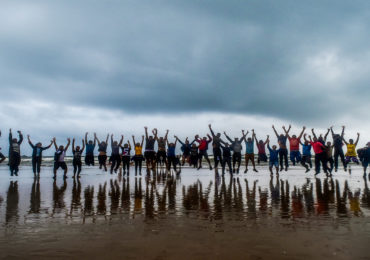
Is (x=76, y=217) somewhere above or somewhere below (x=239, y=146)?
below

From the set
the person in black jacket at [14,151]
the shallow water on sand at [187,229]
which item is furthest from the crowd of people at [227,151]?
the shallow water on sand at [187,229]

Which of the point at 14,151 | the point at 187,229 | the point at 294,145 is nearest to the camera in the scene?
the point at 187,229

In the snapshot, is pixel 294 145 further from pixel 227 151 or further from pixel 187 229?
pixel 187 229

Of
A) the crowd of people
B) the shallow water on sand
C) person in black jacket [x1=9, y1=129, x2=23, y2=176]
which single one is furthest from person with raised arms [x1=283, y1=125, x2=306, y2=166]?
person in black jacket [x1=9, y1=129, x2=23, y2=176]

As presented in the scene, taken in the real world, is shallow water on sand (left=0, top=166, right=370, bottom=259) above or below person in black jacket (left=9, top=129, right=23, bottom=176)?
below

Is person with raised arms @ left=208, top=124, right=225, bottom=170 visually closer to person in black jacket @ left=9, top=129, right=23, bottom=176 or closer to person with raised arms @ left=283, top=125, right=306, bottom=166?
person with raised arms @ left=283, top=125, right=306, bottom=166

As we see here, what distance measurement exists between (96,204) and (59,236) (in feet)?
8.69

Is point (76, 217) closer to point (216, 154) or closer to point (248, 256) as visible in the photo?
point (248, 256)

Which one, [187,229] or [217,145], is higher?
[217,145]

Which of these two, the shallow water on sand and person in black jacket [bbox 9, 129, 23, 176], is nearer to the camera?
the shallow water on sand

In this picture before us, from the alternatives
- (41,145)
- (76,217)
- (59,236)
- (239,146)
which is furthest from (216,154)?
(59,236)

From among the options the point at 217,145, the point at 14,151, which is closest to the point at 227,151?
the point at 217,145

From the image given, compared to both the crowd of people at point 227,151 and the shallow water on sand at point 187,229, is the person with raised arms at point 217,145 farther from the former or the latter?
the shallow water on sand at point 187,229

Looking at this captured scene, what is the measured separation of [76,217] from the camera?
4.96 metres
